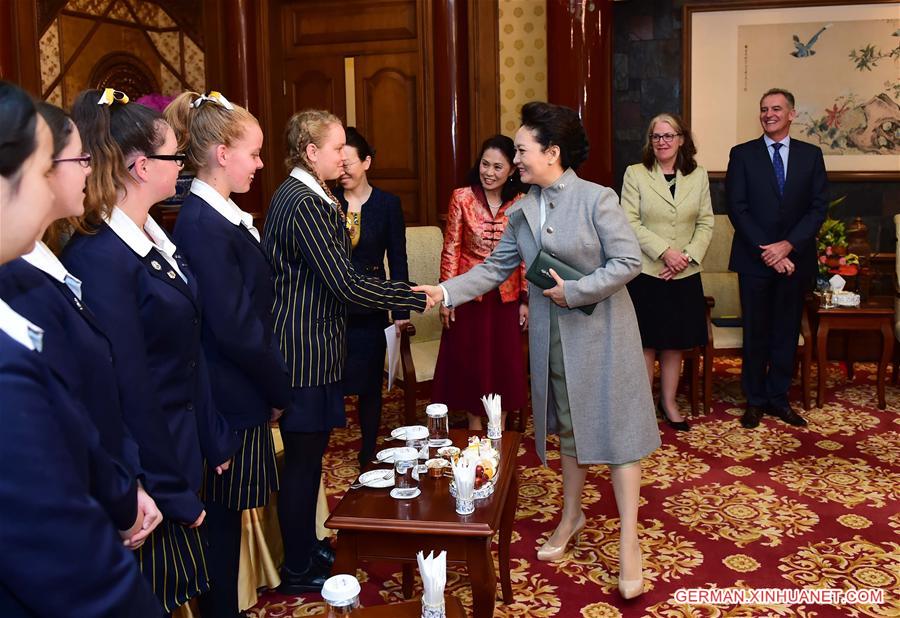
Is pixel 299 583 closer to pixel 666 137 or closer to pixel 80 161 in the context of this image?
pixel 80 161

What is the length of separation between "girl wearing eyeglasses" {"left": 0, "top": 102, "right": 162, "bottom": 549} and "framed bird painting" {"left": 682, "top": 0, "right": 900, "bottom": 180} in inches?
233

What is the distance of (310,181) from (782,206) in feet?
10.6

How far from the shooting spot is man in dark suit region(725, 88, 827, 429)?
5.08m

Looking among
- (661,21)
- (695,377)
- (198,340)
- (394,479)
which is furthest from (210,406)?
(661,21)

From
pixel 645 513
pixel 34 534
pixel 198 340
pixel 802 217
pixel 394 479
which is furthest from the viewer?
pixel 802 217

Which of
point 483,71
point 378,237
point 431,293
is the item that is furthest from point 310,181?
point 483,71

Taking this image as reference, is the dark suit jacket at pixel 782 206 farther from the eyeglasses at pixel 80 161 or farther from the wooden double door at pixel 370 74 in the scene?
the eyeglasses at pixel 80 161

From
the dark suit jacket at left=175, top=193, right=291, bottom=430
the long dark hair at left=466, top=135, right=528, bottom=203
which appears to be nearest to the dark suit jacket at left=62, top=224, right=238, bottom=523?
the dark suit jacket at left=175, top=193, right=291, bottom=430

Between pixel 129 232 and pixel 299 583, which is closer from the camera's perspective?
pixel 129 232

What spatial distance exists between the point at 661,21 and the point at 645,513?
4270mm

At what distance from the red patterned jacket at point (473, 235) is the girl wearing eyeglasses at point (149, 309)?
7.50ft

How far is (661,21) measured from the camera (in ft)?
21.9

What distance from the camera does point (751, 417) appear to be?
203 inches

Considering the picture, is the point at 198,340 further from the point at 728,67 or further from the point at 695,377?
the point at 728,67
